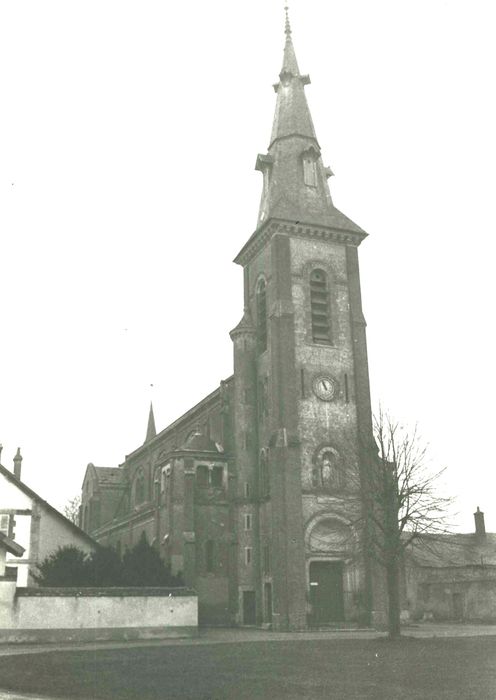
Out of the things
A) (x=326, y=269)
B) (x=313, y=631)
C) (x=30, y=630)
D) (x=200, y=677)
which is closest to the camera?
(x=200, y=677)

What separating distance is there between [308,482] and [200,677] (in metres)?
28.3

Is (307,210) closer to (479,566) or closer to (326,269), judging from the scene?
(326,269)

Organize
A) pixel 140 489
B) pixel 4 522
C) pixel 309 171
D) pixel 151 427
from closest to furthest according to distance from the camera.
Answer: pixel 4 522
pixel 309 171
pixel 140 489
pixel 151 427

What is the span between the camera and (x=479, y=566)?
2186 inches

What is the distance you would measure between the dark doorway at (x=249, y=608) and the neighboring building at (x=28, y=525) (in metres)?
9.68

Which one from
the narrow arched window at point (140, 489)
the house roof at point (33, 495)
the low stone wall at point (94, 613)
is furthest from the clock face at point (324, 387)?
the narrow arched window at point (140, 489)

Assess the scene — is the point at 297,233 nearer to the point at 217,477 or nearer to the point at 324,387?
the point at 324,387

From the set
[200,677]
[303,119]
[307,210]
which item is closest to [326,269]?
[307,210]

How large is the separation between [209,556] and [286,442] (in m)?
9.15

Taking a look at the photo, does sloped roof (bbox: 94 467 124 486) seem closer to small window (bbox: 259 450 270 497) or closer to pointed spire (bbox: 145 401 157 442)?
pointed spire (bbox: 145 401 157 442)

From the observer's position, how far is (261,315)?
50.7 metres

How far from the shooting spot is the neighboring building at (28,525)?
1625 inches

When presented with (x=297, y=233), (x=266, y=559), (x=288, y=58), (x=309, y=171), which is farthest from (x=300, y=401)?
(x=288, y=58)

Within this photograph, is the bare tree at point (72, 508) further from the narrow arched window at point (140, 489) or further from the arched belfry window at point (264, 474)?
the arched belfry window at point (264, 474)
